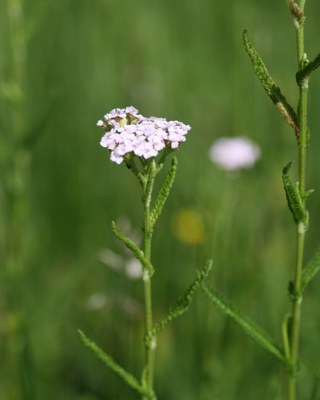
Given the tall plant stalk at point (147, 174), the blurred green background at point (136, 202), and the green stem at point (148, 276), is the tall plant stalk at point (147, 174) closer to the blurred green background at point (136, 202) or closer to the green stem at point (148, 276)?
the green stem at point (148, 276)

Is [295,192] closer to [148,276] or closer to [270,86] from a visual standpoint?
[270,86]

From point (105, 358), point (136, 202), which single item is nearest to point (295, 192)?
point (105, 358)

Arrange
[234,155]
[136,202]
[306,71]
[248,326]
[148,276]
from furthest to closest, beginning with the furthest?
1. [136,202]
2. [234,155]
3. [248,326]
4. [148,276]
5. [306,71]

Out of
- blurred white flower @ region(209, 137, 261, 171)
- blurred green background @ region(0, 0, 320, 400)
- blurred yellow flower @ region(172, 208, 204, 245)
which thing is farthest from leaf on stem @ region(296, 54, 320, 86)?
blurred yellow flower @ region(172, 208, 204, 245)

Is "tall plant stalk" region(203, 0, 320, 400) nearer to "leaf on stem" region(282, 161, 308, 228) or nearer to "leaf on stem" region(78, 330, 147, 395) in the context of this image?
"leaf on stem" region(282, 161, 308, 228)

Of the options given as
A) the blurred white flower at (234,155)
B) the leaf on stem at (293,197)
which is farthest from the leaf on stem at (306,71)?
the blurred white flower at (234,155)

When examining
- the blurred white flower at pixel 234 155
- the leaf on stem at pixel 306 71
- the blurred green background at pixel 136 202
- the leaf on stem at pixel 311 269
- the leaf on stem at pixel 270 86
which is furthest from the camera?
the blurred white flower at pixel 234 155
